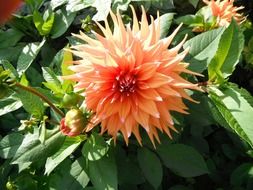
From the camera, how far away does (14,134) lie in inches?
44.4

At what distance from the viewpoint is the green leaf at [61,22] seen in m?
1.28

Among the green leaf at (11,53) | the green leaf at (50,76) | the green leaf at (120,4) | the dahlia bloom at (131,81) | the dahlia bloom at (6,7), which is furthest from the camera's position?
the green leaf at (11,53)

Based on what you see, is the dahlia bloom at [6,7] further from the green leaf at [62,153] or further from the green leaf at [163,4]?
the green leaf at [163,4]

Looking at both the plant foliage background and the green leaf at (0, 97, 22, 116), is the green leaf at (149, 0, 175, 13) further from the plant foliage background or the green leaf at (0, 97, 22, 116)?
the green leaf at (0, 97, 22, 116)

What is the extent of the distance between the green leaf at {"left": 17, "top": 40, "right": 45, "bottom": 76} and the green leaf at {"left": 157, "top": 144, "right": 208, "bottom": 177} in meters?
0.48

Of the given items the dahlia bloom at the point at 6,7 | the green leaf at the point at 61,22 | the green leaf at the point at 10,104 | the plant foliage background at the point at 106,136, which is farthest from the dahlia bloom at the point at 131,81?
the dahlia bloom at the point at 6,7

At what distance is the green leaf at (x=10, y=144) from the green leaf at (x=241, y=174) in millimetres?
675

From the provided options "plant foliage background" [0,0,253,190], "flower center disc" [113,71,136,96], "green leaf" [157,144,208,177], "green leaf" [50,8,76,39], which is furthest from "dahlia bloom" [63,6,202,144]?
"green leaf" [50,8,76,39]

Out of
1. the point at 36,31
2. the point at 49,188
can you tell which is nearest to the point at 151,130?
the point at 49,188

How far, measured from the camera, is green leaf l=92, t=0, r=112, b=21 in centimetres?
115

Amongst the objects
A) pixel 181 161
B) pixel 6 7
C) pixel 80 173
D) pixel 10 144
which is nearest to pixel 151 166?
pixel 181 161

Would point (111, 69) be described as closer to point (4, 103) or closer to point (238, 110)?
point (238, 110)

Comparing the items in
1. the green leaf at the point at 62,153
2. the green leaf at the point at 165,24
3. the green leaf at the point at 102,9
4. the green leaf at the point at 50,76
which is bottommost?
the green leaf at the point at 62,153

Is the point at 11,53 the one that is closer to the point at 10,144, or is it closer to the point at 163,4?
the point at 10,144
